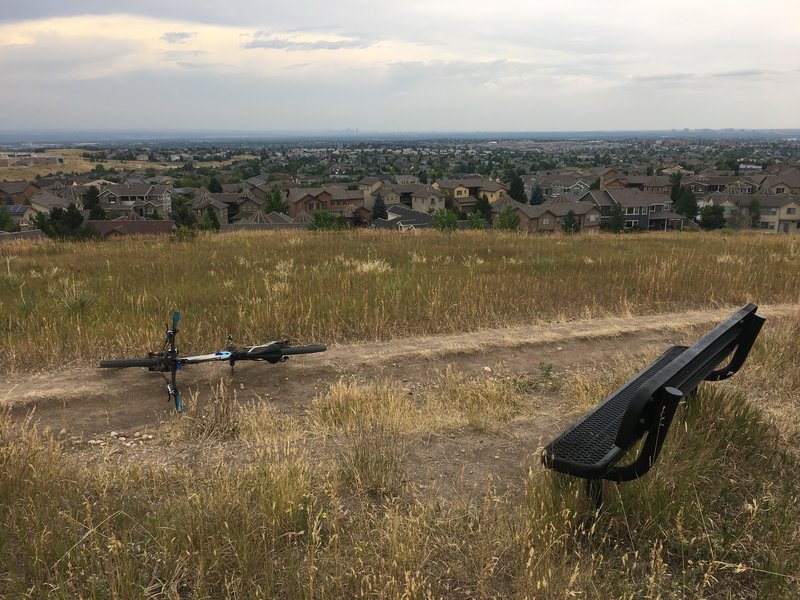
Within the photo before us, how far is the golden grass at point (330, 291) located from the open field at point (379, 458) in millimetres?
63

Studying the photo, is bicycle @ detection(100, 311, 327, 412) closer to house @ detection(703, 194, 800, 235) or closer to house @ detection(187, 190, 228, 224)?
house @ detection(187, 190, 228, 224)

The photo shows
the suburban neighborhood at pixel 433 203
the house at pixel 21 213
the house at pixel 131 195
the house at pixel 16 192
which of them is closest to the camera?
the suburban neighborhood at pixel 433 203

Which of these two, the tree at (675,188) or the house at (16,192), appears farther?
the house at (16,192)

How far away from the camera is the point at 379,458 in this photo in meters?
3.60

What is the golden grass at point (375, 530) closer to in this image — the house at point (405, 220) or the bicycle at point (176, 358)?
the bicycle at point (176, 358)

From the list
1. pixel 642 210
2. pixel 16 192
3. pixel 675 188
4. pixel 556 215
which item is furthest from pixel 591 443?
pixel 16 192

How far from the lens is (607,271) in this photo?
11070mm

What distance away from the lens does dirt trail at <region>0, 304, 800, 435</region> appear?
16.0ft

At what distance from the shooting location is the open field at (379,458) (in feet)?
8.77

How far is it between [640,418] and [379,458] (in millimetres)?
1676

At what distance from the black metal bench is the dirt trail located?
2291mm

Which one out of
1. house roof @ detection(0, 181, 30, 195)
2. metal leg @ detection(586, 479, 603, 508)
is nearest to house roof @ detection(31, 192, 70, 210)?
house roof @ detection(0, 181, 30, 195)

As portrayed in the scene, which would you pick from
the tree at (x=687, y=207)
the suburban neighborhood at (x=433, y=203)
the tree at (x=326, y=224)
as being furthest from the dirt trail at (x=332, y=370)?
the tree at (x=687, y=207)

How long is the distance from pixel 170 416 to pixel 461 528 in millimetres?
2871
